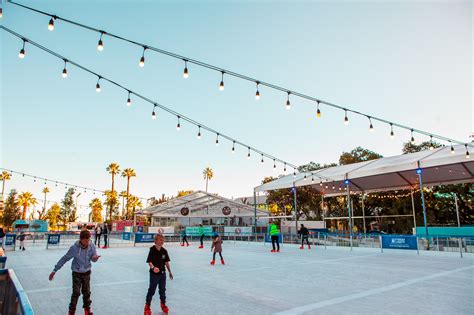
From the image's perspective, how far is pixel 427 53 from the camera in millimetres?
14781

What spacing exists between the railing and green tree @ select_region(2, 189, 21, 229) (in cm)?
6119

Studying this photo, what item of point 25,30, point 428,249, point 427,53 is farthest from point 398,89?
point 25,30

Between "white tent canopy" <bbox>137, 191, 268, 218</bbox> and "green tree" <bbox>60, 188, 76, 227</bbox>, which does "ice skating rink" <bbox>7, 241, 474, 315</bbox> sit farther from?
"green tree" <bbox>60, 188, 76, 227</bbox>

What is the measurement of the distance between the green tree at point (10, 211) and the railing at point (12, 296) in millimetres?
61186

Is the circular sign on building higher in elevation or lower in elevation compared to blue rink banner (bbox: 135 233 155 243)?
higher

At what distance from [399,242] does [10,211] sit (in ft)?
205

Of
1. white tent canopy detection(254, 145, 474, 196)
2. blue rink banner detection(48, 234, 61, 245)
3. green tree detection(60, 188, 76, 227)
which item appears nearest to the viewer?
white tent canopy detection(254, 145, 474, 196)

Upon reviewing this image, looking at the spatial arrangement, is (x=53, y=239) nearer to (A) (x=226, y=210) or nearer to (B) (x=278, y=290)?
(B) (x=278, y=290)

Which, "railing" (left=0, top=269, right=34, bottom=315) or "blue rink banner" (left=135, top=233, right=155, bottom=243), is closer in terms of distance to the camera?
"railing" (left=0, top=269, right=34, bottom=315)

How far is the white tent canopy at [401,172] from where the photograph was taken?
18.8 meters

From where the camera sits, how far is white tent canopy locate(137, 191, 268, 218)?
116 ft

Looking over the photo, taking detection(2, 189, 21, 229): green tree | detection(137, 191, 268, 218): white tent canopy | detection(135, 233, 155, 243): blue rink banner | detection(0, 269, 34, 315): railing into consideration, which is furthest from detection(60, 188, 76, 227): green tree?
detection(0, 269, 34, 315): railing

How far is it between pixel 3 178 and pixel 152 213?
209 feet

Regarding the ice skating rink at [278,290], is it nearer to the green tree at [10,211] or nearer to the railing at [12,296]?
the railing at [12,296]
